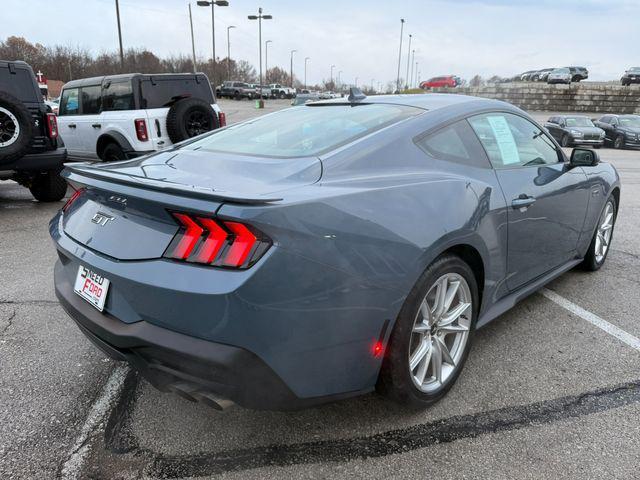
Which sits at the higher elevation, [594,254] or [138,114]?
[138,114]

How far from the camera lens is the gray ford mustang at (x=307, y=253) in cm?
176

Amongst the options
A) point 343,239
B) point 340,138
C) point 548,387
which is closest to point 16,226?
point 340,138

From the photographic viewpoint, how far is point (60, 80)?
6088 cm

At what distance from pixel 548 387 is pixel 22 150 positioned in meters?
6.27

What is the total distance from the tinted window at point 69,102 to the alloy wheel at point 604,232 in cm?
882

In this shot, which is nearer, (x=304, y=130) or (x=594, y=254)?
(x=304, y=130)

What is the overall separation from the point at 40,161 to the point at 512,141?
604 cm

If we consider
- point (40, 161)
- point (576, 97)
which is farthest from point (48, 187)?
point (576, 97)

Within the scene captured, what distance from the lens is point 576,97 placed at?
139 feet

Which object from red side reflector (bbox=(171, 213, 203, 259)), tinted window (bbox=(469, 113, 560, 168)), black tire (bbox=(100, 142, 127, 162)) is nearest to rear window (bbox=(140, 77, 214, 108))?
black tire (bbox=(100, 142, 127, 162))

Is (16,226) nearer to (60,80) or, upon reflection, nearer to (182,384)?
(182,384)

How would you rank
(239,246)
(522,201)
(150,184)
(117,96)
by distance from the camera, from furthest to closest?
(117,96)
(522,201)
(150,184)
(239,246)

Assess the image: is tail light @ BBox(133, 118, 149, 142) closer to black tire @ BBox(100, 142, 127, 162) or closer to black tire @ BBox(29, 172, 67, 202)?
black tire @ BBox(100, 142, 127, 162)

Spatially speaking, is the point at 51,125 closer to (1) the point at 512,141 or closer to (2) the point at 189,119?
(2) the point at 189,119
